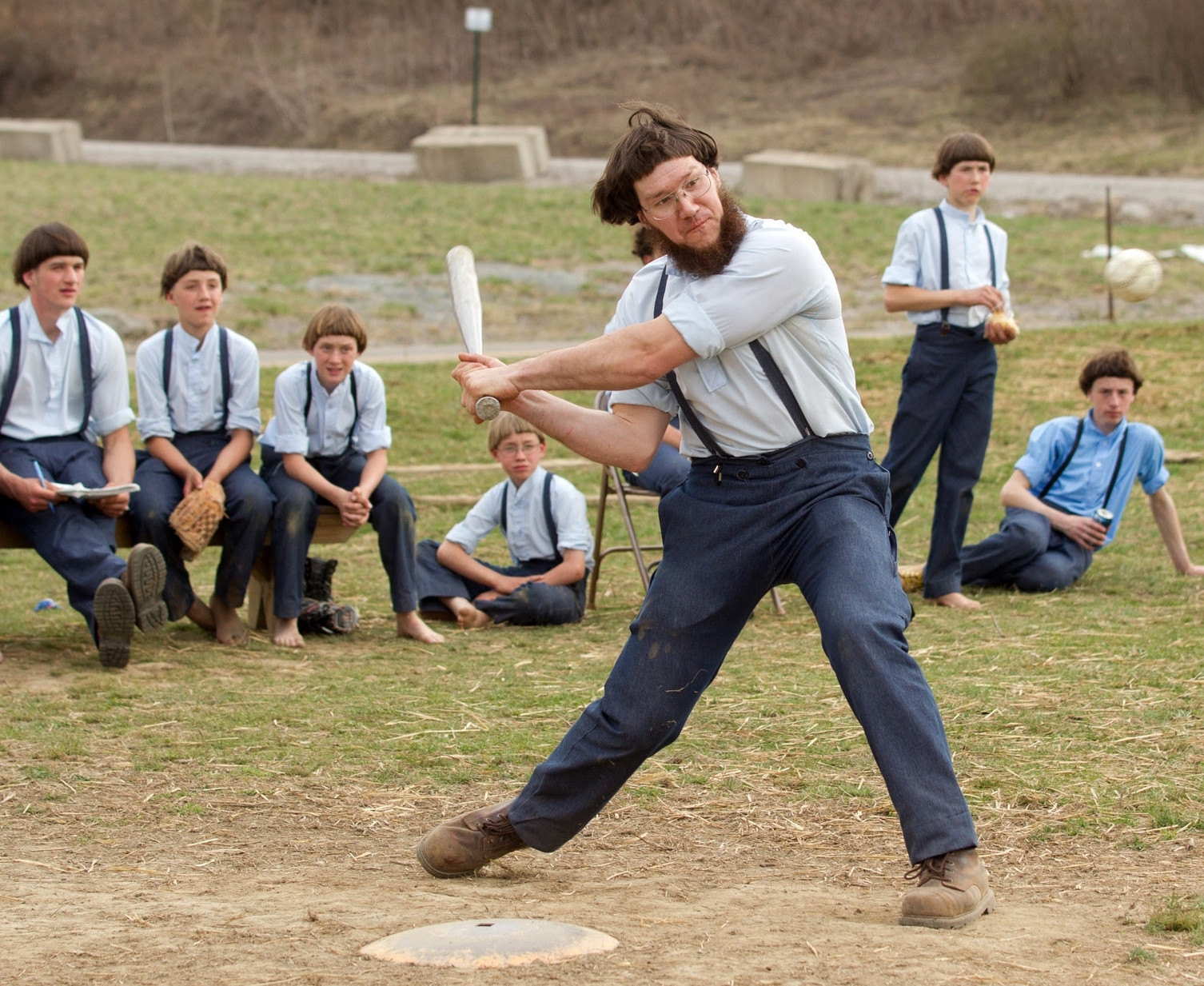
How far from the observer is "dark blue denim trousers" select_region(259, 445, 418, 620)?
288 inches

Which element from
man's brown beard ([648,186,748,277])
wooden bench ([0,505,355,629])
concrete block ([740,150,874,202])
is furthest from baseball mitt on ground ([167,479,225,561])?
concrete block ([740,150,874,202])

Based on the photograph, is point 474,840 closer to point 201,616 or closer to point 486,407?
point 486,407

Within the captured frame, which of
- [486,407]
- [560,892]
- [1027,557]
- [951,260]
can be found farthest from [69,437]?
[1027,557]

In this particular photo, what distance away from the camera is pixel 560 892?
4.13 m

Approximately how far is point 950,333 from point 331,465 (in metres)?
3.10

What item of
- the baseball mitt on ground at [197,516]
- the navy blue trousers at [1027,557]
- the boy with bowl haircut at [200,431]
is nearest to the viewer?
the baseball mitt on ground at [197,516]

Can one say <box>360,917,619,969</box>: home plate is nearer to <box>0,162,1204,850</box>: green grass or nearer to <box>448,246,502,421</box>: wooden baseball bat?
<box>0,162,1204,850</box>: green grass

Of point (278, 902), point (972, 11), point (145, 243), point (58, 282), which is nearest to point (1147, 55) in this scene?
point (972, 11)

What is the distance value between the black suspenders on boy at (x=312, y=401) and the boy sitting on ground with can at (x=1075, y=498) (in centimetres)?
333

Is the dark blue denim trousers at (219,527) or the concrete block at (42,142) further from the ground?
the concrete block at (42,142)

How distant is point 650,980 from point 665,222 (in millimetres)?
1826

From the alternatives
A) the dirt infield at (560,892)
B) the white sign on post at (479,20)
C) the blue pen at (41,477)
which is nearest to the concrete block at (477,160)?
the white sign on post at (479,20)

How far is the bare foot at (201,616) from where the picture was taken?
750 cm

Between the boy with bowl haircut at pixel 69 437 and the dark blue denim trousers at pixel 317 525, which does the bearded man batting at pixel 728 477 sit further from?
the dark blue denim trousers at pixel 317 525
